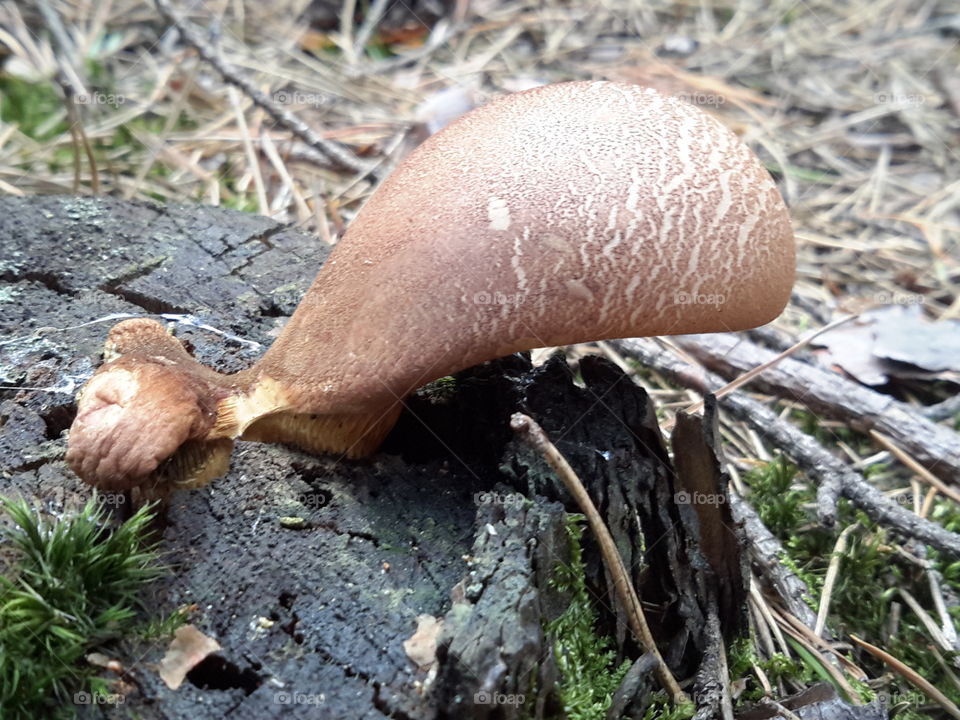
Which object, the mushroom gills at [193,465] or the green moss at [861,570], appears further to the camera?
the green moss at [861,570]

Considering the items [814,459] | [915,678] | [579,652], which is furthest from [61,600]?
[814,459]

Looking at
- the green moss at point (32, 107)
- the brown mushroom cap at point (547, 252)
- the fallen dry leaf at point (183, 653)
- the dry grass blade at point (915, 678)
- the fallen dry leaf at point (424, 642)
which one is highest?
the green moss at point (32, 107)

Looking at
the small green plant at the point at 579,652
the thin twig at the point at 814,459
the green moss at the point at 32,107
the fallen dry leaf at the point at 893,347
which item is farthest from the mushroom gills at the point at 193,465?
the green moss at the point at 32,107

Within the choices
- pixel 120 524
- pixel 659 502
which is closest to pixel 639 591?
pixel 659 502

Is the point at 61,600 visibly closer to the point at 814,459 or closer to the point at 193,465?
the point at 193,465

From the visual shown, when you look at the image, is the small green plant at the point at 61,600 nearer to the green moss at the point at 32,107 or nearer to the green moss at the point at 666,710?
the green moss at the point at 666,710

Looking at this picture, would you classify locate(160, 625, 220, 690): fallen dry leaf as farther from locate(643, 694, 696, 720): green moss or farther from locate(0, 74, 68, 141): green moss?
locate(0, 74, 68, 141): green moss
